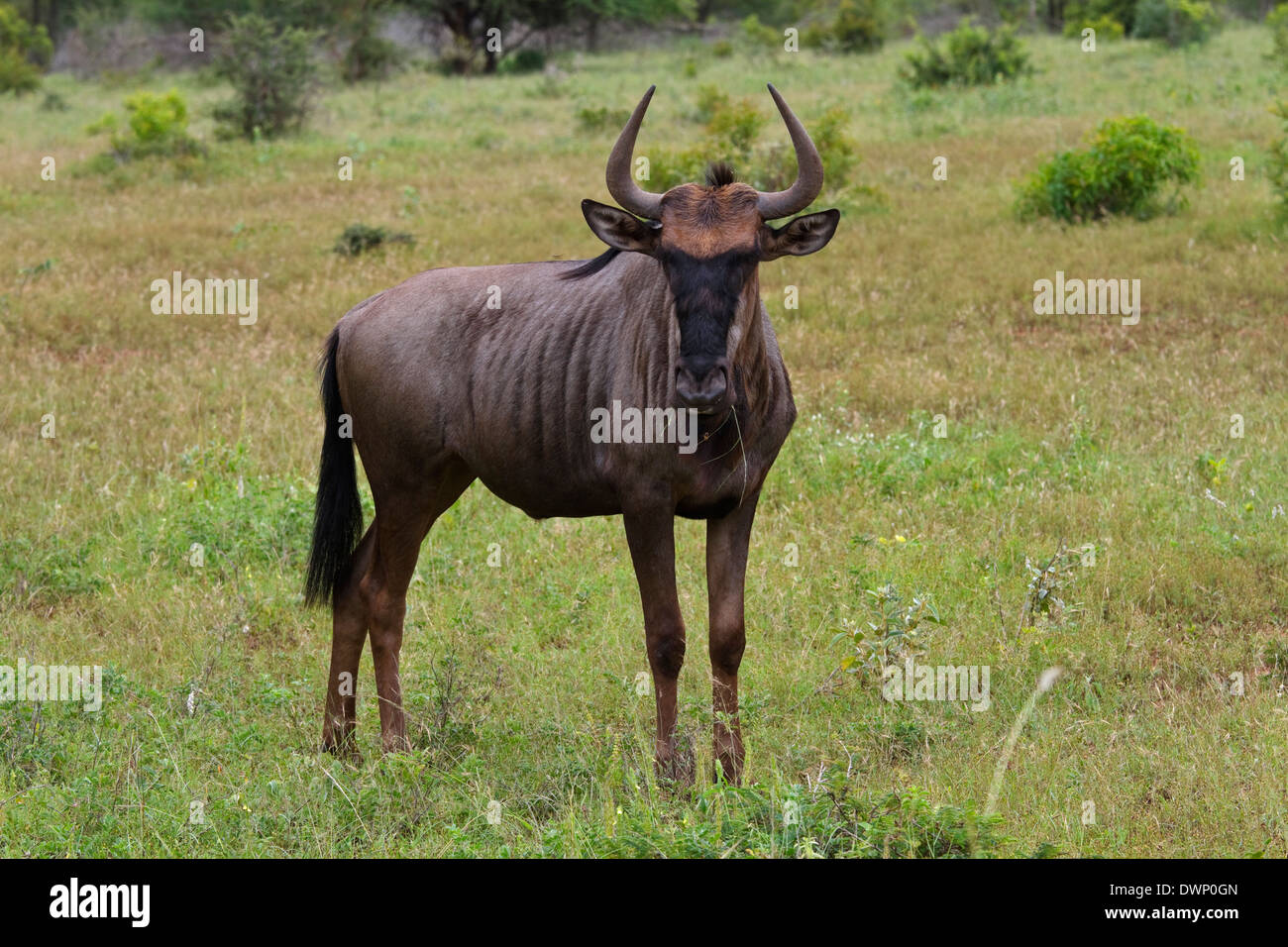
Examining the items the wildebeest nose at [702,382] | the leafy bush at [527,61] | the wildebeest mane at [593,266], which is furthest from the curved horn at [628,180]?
the leafy bush at [527,61]

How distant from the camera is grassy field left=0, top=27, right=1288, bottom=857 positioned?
5168 millimetres

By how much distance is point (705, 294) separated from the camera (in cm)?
504

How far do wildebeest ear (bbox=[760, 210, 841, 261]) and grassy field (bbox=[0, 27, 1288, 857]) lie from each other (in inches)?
74.3

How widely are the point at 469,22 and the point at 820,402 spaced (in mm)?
34750

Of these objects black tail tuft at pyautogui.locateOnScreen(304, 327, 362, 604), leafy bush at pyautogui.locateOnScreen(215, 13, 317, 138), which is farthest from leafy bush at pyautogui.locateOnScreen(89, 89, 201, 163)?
black tail tuft at pyautogui.locateOnScreen(304, 327, 362, 604)

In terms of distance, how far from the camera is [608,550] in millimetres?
8273

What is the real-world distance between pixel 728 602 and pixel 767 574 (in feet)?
6.64

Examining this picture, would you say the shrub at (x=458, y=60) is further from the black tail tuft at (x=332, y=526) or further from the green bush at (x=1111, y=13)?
the black tail tuft at (x=332, y=526)

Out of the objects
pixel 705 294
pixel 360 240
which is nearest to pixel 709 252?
pixel 705 294

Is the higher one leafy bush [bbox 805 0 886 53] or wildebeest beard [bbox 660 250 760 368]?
leafy bush [bbox 805 0 886 53]

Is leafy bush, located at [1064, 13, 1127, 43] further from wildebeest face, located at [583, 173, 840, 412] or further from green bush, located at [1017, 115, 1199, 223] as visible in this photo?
wildebeest face, located at [583, 173, 840, 412]

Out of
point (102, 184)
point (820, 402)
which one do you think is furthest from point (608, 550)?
point (102, 184)

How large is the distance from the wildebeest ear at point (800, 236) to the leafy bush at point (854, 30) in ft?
114
